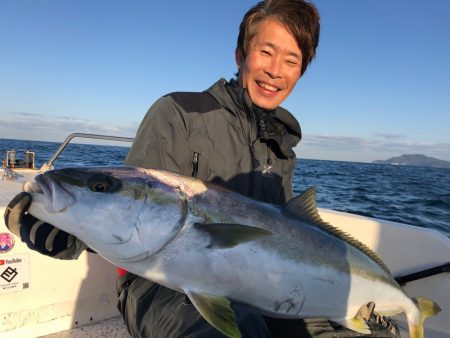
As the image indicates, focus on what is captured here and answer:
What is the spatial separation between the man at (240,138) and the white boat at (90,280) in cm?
115

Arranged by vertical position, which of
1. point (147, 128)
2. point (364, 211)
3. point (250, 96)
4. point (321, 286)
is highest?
point (250, 96)

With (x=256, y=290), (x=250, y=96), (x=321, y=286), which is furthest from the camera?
(x=250, y=96)

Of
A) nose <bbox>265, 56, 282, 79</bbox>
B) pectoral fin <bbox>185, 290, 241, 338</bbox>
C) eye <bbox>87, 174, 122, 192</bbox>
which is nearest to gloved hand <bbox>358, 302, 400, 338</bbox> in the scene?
pectoral fin <bbox>185, 290, 241, 338</bbox>

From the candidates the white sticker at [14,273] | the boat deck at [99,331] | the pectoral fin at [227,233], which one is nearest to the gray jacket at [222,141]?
the pectoral fin at [227,233]

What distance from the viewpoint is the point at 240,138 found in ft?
11.0

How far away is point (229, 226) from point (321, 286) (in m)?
0.83

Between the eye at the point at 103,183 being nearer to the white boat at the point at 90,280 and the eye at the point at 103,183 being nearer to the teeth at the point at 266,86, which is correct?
the white boat at the point at 90,280

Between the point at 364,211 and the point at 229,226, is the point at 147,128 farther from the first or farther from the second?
the point at 364,211

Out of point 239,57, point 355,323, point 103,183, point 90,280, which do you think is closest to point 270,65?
point 239,57

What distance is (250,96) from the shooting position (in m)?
3.55

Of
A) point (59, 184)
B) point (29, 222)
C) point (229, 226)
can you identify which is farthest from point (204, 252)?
point (29, 222)

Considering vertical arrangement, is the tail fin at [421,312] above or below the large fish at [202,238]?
below

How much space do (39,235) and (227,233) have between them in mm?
1086

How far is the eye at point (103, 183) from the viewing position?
6.54 feet
